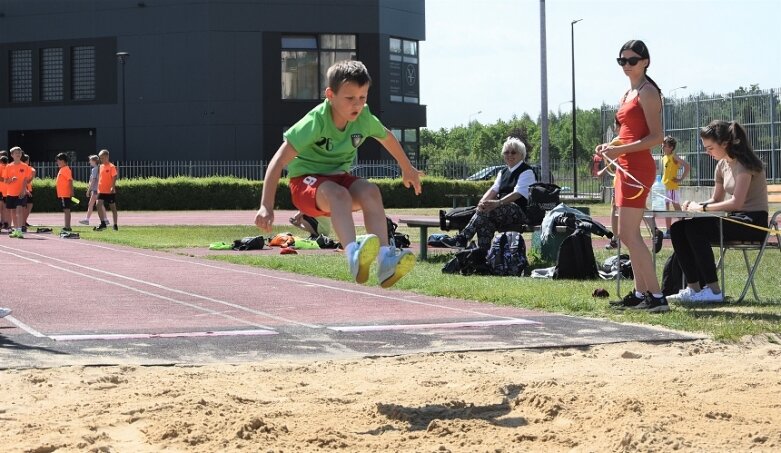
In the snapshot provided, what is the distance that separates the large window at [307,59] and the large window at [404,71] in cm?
227

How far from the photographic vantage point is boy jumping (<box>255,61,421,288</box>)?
22.9 feet

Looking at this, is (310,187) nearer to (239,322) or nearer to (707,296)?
(239,322)

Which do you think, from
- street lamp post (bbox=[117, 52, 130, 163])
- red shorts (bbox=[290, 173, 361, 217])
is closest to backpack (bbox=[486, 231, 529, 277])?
red shorts (bbox=[290, 173, 361, 217])

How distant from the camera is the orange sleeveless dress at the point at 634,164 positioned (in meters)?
9.78

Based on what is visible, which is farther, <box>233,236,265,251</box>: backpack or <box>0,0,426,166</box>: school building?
<box>0,0,426,166</box>: school building

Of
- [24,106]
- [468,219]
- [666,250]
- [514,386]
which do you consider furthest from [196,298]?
[24,106]

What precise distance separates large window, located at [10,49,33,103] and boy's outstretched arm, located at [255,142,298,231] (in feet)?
156

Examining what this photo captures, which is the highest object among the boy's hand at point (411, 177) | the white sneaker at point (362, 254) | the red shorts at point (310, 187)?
the boy's hand at point (411, 177)

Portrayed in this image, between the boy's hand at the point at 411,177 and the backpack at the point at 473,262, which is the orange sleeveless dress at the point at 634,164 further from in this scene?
the backpack at the point at 473,262

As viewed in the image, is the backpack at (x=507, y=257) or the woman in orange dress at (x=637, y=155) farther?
the backpack at (x=507, y=257)

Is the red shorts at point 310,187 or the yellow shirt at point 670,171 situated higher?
the yellow shirt at point 670,171

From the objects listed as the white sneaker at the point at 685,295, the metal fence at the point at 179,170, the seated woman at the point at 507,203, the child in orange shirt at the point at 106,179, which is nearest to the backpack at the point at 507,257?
the seated woman at the point at 507,203

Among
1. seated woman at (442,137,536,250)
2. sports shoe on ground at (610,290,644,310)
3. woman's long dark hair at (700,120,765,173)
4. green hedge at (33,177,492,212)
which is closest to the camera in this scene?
sports shoe on ground at (610,290,644,310)

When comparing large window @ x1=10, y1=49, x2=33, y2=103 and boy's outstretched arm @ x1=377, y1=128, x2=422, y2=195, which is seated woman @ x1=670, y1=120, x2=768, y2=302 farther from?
large window @ x1=10, y1=49, x2=33, y2=103
